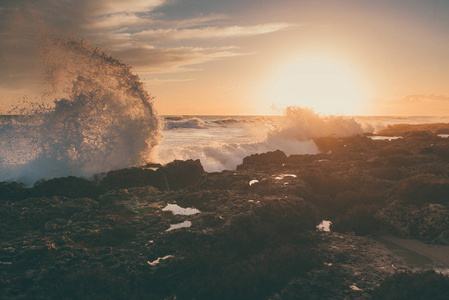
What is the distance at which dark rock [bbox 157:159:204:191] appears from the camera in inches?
330

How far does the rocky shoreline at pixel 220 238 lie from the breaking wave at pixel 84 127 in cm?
148

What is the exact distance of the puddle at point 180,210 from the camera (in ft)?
18.8

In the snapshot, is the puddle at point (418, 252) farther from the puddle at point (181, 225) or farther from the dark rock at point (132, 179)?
the dark rock at point (132, 179)

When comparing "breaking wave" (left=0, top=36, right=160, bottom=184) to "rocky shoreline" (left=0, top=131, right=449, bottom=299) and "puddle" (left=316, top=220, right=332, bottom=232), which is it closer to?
"rocky shoreline" (left=0, top=131, right=449, bottom=299)

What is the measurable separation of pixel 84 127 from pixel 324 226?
7606 mm

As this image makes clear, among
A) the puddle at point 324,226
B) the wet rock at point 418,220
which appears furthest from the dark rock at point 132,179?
the wet rock at point 418,220

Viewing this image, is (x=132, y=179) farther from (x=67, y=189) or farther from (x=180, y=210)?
(x=180, y=210)

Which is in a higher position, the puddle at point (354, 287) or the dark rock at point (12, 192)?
the dark rock at point (12, 192)

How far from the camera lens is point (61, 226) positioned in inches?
187

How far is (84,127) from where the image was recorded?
9.27 metres

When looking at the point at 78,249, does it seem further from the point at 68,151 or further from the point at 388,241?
the point at 68,151

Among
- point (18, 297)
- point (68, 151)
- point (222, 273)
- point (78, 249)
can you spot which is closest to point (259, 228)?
point (222, 273)

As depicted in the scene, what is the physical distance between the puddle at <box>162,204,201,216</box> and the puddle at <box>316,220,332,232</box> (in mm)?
2317

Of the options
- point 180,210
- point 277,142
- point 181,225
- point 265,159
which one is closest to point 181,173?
point 180,210
